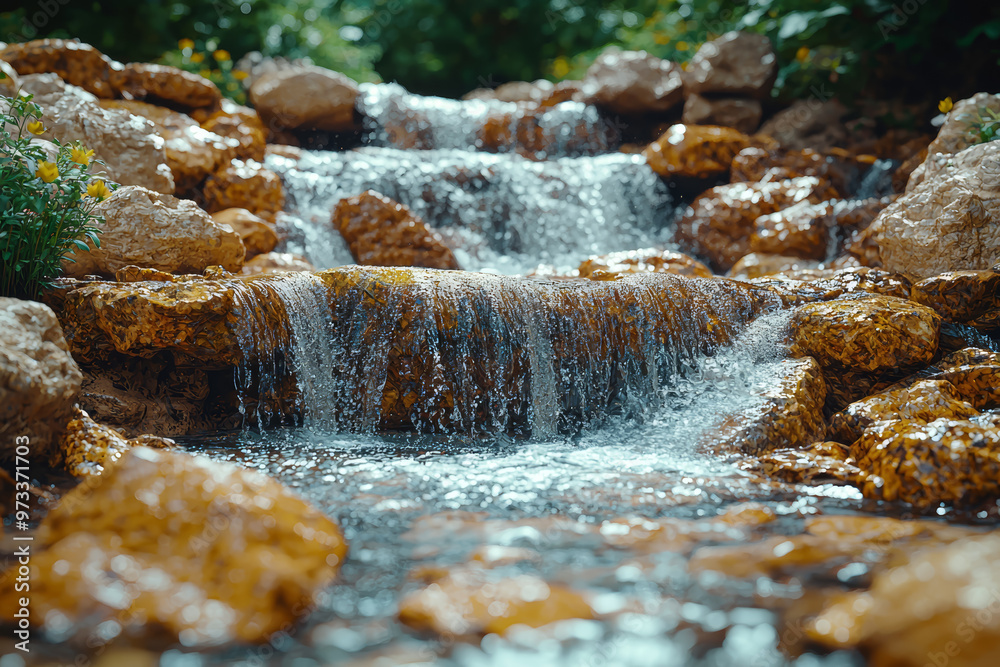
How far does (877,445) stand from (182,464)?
10.1 feet

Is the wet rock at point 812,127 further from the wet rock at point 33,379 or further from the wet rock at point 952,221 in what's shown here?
the wet rock at point 33,379

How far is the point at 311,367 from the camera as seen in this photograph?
13.5ft

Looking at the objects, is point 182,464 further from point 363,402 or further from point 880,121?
point 880,121

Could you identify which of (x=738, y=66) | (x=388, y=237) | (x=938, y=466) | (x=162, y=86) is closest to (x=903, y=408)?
(x=938, y=466)

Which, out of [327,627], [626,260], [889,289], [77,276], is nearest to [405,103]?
[626,260]

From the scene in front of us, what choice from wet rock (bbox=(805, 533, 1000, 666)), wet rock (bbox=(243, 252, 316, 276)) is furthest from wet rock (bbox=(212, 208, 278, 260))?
wet rock (bbox=(805, 533, 1000, 666))

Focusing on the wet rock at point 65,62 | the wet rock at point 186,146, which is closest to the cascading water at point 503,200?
the wet rock at point 186,146

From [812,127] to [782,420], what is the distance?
223 inches

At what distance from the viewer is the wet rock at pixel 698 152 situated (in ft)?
24.4

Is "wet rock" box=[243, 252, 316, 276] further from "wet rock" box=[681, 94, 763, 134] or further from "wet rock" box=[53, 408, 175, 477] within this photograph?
"wet rock" box=[681, 94, 763, 134]

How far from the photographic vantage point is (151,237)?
Answer: 4.39 metres

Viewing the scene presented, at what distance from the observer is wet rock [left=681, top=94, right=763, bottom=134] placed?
8344mm

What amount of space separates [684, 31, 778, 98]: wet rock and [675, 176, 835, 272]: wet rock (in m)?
1.97

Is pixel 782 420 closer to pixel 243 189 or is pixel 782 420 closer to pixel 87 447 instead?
pixel 87 447
